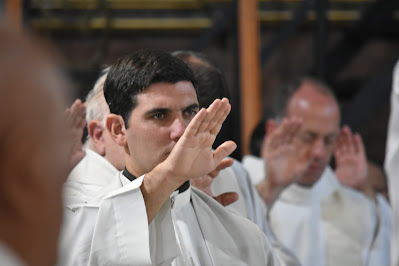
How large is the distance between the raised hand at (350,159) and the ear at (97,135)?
152cm

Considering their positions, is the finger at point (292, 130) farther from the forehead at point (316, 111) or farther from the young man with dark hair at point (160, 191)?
the young man with dark hair at point (160, 191)

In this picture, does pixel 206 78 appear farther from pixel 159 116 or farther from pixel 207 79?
pixel 159 116

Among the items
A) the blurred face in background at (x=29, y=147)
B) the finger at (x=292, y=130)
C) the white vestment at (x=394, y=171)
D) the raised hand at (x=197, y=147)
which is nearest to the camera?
the blurred face in background at (x=29, y=147)

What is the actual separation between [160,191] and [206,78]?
58 cm

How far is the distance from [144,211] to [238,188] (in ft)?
1.87

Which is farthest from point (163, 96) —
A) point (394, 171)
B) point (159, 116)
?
point (394, 171)

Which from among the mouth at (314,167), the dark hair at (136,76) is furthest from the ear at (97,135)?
the mouth at (314,167)

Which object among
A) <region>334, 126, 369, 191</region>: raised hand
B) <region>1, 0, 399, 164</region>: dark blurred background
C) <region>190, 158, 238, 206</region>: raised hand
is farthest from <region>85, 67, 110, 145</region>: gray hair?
<region>1, 0, 399, 164</region>: dark blurred background

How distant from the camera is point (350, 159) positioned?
3.01 metres

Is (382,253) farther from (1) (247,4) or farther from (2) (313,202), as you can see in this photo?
(1) (247,4)

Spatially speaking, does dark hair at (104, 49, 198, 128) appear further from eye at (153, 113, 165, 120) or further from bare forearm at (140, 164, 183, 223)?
bare forearm at (140, 164, 183, 223)

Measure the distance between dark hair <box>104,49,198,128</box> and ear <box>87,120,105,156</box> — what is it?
0.36 meters

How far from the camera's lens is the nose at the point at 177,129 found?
121cm

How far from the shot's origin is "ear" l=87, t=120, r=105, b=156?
165 centimetres
